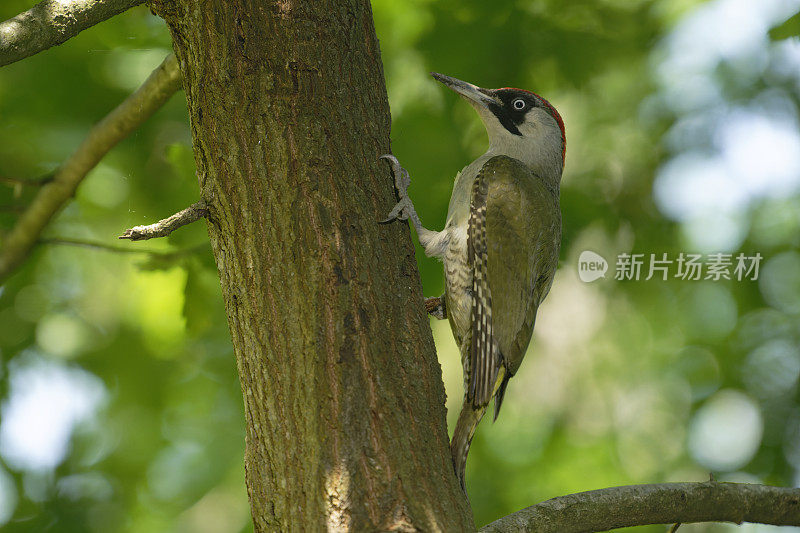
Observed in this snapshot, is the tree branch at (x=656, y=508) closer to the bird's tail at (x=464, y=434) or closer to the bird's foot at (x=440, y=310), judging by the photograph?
the bird's tail at (x=464, y=434)

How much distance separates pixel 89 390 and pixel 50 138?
5.28ft

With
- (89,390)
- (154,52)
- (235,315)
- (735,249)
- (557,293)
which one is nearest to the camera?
(235,315)

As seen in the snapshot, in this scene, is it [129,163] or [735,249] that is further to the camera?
[735,249]

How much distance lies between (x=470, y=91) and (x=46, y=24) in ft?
6.78

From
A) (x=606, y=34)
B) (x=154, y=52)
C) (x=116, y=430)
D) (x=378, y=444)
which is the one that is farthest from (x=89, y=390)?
(x=606, y=34)

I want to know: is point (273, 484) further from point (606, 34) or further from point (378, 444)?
point (606, 34)

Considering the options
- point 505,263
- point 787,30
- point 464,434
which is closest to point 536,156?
point 505,263

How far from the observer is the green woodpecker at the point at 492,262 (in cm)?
282

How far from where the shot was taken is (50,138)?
3.60 m

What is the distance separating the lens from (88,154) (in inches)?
113

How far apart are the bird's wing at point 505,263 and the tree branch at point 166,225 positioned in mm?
1281

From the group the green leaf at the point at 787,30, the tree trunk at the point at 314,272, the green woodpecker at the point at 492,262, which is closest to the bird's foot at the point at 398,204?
the tree trunk at the point at 314,272

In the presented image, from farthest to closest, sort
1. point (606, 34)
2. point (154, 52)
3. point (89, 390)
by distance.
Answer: point (89, 390) < point (606, 34) < point (154, 52)

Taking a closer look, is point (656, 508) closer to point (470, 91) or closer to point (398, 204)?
point (398, 204)
